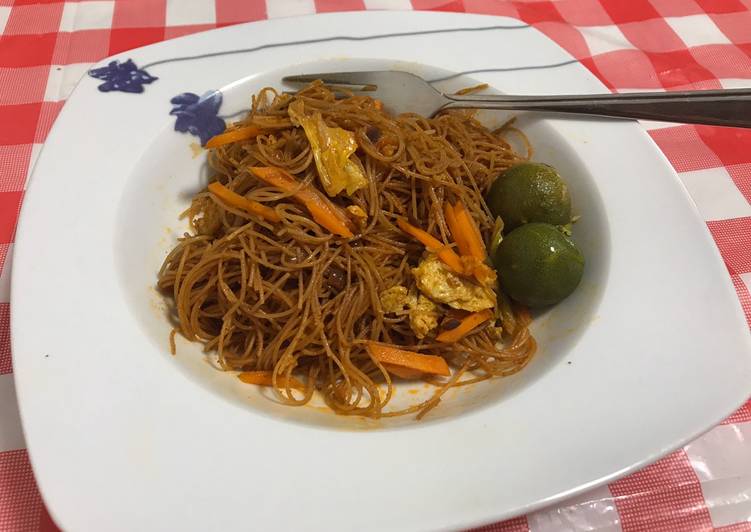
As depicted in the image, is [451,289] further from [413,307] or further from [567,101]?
[567,101]

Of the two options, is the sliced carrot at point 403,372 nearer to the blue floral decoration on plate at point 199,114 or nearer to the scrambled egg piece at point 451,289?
the scrambled egg piece at point 451,289

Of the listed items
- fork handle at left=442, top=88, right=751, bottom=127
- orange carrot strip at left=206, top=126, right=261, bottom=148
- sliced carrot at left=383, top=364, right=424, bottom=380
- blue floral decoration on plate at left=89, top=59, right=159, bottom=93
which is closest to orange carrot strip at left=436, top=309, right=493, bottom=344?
sliced carrot at left=383, top=364, right=424, bottom=380

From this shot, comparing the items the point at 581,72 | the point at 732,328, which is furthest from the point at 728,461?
the point at 581,72

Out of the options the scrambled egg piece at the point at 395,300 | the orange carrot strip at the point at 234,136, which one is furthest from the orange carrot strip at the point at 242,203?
the scrambled egg piece at the point at 395,300

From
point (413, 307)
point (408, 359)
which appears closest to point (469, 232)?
point (413, 307)

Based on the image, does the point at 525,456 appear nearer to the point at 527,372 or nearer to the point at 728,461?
the point at 527,372
